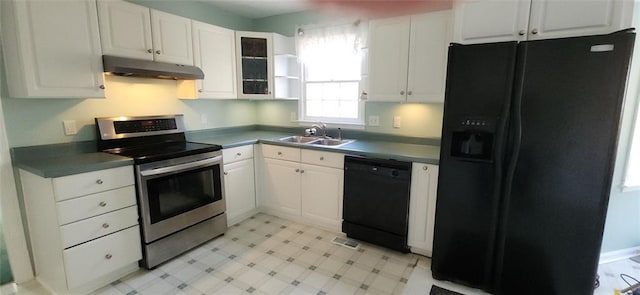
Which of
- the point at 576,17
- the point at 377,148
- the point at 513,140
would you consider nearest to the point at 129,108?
the point at 377,148

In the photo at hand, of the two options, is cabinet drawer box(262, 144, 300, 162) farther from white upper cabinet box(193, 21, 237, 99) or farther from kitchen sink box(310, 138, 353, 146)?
white upper cabinet box(193, 21, 237, 99)

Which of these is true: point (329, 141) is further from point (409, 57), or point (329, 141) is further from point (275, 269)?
point (275, 269)

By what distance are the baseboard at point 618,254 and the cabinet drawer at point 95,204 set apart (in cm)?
363

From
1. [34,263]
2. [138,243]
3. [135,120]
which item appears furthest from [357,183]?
[34,263]

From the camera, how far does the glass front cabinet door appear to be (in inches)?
124

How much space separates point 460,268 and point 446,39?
169 centimetres

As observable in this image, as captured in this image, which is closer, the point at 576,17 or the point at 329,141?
the point at 576,17

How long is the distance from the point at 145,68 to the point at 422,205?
2428 mm

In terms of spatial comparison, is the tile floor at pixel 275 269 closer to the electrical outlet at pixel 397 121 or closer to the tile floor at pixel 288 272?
the tile floor at pixel 288 272

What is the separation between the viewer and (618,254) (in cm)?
237

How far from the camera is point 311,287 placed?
6.81ft

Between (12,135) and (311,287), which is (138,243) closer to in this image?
(12,135)

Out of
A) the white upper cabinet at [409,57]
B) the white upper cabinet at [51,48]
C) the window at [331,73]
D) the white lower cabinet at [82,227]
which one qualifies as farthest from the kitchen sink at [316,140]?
Answer: the white upper cabinet at [51,48]

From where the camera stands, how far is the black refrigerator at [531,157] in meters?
1.59
